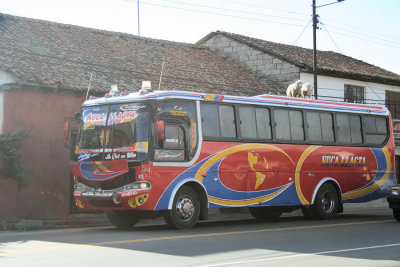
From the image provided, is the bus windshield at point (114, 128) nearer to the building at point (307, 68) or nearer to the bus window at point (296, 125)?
the bus window at point (296, 125)

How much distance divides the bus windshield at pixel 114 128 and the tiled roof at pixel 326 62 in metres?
17.1

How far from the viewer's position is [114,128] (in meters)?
14.5

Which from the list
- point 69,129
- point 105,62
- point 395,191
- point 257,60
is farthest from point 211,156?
point 257,60

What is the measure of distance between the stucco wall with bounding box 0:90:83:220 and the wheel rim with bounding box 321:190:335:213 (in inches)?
305

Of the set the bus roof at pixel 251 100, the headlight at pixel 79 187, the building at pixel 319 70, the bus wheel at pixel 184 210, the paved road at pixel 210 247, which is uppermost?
the building at pixel 319 70

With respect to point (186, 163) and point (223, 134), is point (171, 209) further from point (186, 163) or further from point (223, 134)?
point (223, 134)

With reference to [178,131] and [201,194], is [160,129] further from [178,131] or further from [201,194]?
[201,194]

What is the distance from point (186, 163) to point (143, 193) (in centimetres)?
132

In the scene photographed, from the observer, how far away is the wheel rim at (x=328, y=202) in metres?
18.6

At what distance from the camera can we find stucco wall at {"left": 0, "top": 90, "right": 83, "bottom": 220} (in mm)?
18750

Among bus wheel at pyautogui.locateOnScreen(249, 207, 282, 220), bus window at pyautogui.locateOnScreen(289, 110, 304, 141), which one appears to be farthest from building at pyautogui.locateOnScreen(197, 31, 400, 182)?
bus window at pyautogui.locateOnScreen(289, 110, 304, 141)

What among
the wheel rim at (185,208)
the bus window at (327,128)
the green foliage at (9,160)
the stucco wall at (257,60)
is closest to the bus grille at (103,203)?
the wheel rim at (185,208)

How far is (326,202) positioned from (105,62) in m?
9.57

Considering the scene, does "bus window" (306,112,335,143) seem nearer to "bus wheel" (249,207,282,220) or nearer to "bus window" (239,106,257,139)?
"bus window" (239,106,257,139)
